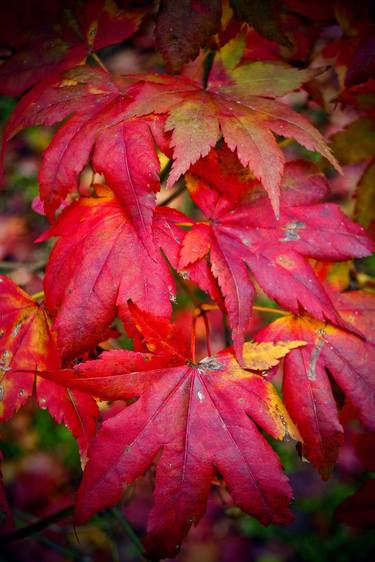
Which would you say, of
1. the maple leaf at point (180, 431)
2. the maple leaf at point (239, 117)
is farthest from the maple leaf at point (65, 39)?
the maple leaf at point (180, 431)

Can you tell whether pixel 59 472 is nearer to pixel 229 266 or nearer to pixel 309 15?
pixel 229 266

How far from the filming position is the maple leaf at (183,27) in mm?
726

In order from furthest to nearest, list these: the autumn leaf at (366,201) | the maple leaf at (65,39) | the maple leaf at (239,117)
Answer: the autumn leaf at (366,201) < the maple leaf at (65,39) < the maple leaf at (239,117)

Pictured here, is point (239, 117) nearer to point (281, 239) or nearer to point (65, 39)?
point (281, 239)

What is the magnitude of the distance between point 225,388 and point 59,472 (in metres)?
1.61

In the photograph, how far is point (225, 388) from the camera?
0.75 meters

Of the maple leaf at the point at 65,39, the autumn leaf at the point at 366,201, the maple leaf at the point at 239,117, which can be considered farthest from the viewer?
the autumn leaf at the point at 366,201

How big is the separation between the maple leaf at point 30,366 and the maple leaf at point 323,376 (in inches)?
12.7

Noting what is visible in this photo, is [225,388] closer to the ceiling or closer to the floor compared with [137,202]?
closer to the floor

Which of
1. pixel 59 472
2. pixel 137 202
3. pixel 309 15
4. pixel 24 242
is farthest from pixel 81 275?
pixel 24 242

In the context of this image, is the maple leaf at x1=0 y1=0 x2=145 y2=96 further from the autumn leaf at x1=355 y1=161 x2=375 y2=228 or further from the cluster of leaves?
the autumn leaf at x1=355 y1=161 x2=375 y2=228

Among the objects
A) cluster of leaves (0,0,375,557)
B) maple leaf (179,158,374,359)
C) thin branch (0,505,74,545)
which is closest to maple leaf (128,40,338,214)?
cluster of leaves (0,0,375,557)

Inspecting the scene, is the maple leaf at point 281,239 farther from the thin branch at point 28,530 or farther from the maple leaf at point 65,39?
the thin branch at point 28,530

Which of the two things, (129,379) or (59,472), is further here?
(59,472)
